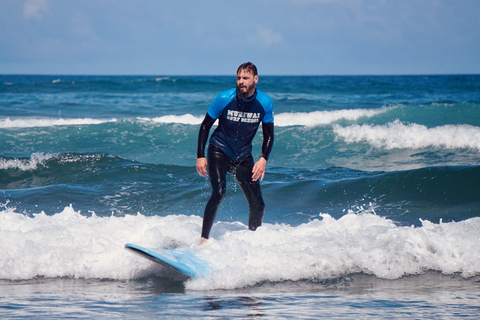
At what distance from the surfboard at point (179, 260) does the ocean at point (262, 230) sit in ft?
0.31

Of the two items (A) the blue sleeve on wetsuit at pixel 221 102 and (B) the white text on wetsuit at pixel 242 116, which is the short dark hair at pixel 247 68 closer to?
(A) the blue sleeve on wetsuit at pixel 221 102

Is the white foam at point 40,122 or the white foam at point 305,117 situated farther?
the white foam at point 305,117

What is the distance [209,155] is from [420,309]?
2393 millimetres

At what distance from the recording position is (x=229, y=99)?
4578 mm

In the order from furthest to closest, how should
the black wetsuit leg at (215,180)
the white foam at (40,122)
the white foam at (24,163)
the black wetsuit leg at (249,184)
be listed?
the white foam at (40,122) < the white foam at (24,163) < the black wetsuit leg at (249,184) < the black wetsuit leg at (215,180)

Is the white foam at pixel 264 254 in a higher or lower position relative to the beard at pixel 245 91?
lower

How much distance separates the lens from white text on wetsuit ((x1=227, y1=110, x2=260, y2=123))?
4.63 metres

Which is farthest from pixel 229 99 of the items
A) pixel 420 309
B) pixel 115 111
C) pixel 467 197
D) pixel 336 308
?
pixel 115 111

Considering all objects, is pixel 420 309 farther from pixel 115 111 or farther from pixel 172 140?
pixel 115 111

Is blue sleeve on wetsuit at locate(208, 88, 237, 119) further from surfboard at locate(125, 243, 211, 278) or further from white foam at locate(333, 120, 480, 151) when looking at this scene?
white foam at locate(333, 120, 480, 151)

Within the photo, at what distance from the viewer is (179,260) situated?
434 centimetres

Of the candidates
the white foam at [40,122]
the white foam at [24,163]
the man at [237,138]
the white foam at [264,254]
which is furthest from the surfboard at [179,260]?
the white foam at [40,122]

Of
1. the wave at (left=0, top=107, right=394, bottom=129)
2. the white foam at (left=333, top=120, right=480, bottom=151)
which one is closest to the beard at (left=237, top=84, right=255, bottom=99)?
the white foam at (left=333, top=120, right=480, bottom=151)

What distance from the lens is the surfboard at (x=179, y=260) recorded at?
4.02 metres
